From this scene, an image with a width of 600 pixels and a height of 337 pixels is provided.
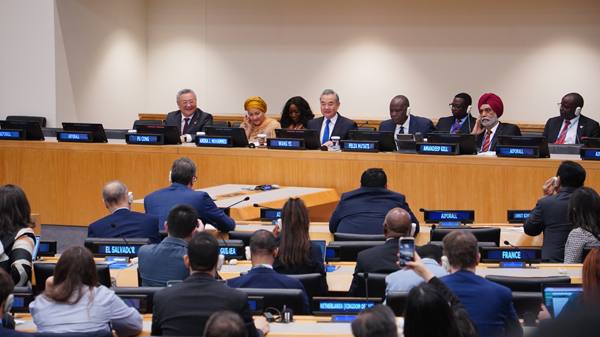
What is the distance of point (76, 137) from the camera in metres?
6.17

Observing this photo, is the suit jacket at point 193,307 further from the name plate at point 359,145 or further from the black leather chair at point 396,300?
the name plate at point 359,145

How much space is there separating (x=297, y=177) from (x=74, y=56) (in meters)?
5.21

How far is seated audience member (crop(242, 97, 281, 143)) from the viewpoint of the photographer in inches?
266

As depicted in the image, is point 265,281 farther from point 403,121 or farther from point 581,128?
point 581,128

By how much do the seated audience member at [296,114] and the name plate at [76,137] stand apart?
2.02 metres

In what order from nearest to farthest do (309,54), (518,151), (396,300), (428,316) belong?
(428,316), (396,300), (518,151), (309,54)

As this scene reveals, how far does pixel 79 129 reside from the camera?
6316 millimetres

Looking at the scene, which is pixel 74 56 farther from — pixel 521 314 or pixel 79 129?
pixel 521 314

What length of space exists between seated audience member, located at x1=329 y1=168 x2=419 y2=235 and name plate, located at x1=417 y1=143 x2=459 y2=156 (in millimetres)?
1283

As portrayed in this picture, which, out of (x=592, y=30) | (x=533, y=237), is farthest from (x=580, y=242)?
(x=592, y=30)

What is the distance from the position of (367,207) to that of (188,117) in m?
3.31

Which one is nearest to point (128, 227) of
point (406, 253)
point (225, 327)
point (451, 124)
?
point (406, 253)

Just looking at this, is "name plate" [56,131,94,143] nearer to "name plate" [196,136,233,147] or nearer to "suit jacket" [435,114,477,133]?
"name plate" [196,136,233,147]

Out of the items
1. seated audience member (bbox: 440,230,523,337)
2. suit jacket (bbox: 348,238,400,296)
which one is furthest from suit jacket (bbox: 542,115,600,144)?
seated audience member (bbox: 440,230,523,337)
